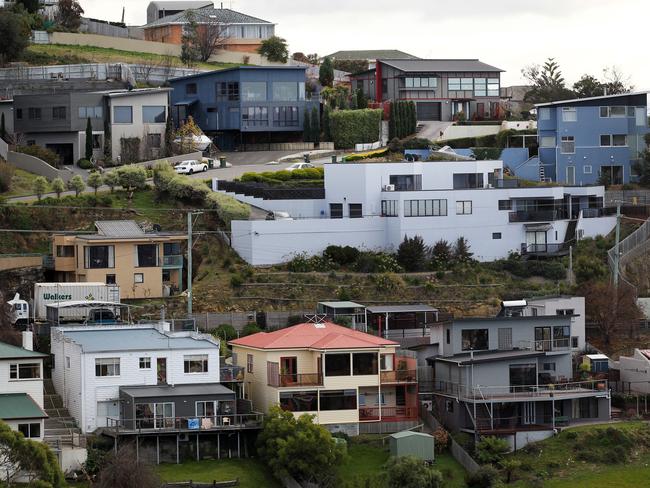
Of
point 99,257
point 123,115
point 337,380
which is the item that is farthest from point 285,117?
point 337,380

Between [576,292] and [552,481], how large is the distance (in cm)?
1845

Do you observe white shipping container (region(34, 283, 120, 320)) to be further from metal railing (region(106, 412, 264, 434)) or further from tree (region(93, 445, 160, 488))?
tree (region(93, 445, 160, 488))

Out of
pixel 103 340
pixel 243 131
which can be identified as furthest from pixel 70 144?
pixel 103 340

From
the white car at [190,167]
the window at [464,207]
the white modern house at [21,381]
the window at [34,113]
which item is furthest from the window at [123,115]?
the white modern house at [21,381]

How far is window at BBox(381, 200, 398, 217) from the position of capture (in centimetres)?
7812

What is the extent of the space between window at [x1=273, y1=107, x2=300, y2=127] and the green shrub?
14.0 metres

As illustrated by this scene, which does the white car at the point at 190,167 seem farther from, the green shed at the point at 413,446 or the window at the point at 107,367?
the green shed at the point at 413,446

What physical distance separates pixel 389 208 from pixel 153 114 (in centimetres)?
1846

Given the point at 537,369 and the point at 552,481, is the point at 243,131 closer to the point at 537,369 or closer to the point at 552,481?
the point at 537,369

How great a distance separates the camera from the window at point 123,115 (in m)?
91.3

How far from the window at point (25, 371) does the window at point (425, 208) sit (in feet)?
82.1

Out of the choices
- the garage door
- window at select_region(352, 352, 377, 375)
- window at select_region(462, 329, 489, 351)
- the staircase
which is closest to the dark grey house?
the garage door

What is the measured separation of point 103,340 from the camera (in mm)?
59125

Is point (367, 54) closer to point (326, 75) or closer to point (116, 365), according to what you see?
point (326, 75)
